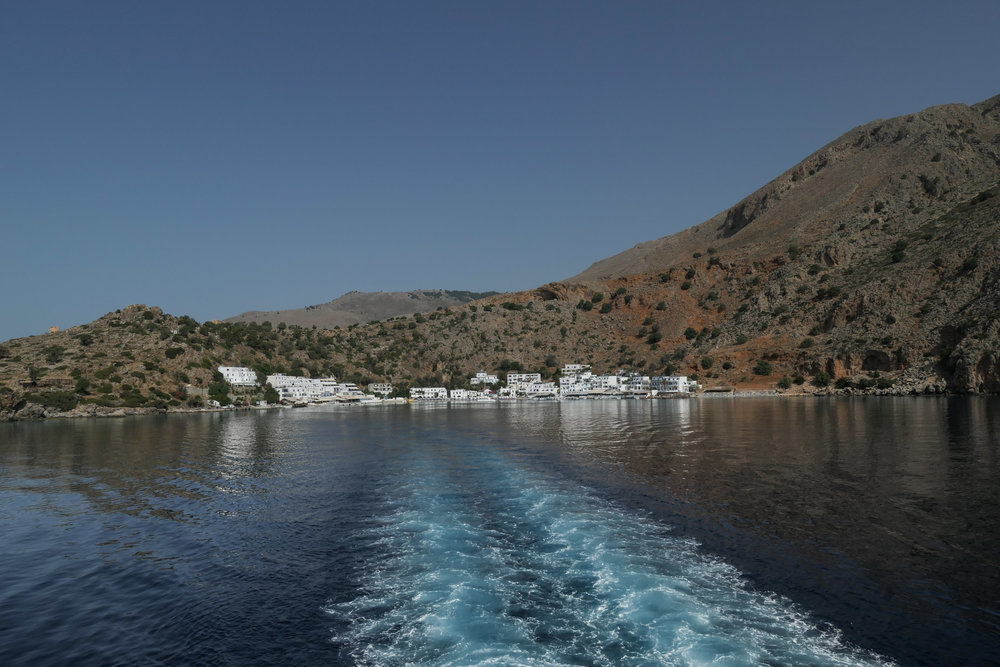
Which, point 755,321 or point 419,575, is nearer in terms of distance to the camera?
point 419,575

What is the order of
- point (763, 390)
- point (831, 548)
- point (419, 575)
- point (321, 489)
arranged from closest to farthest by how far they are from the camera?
point (419, 575) → point (831, 548) → point (321, 489) → point (763, 390)

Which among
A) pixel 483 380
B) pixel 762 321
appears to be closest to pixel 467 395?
pixel 483 380

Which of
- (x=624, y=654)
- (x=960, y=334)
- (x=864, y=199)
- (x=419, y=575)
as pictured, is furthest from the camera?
(x=864, y=199)

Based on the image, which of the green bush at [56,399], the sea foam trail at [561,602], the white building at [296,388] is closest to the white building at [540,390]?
the white building at [296,388]

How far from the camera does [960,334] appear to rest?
7938 cm

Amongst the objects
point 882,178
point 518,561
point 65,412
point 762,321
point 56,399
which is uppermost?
point 882,178

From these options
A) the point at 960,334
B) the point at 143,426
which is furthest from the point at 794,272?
the point at 143,426

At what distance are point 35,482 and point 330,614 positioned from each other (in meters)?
25.8

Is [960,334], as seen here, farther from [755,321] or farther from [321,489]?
[321,489]

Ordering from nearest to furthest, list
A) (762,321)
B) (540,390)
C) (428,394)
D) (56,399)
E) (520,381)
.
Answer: (56,399) < (762,321) < (540,390) < (428,394) < (520,381)

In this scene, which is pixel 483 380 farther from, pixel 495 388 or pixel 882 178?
pixel 882 178

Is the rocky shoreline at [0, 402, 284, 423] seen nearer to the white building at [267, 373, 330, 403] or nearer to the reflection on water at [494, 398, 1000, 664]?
the white building at [267, 373, 330, 403]

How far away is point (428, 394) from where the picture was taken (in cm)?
12950

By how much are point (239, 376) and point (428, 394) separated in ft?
128
